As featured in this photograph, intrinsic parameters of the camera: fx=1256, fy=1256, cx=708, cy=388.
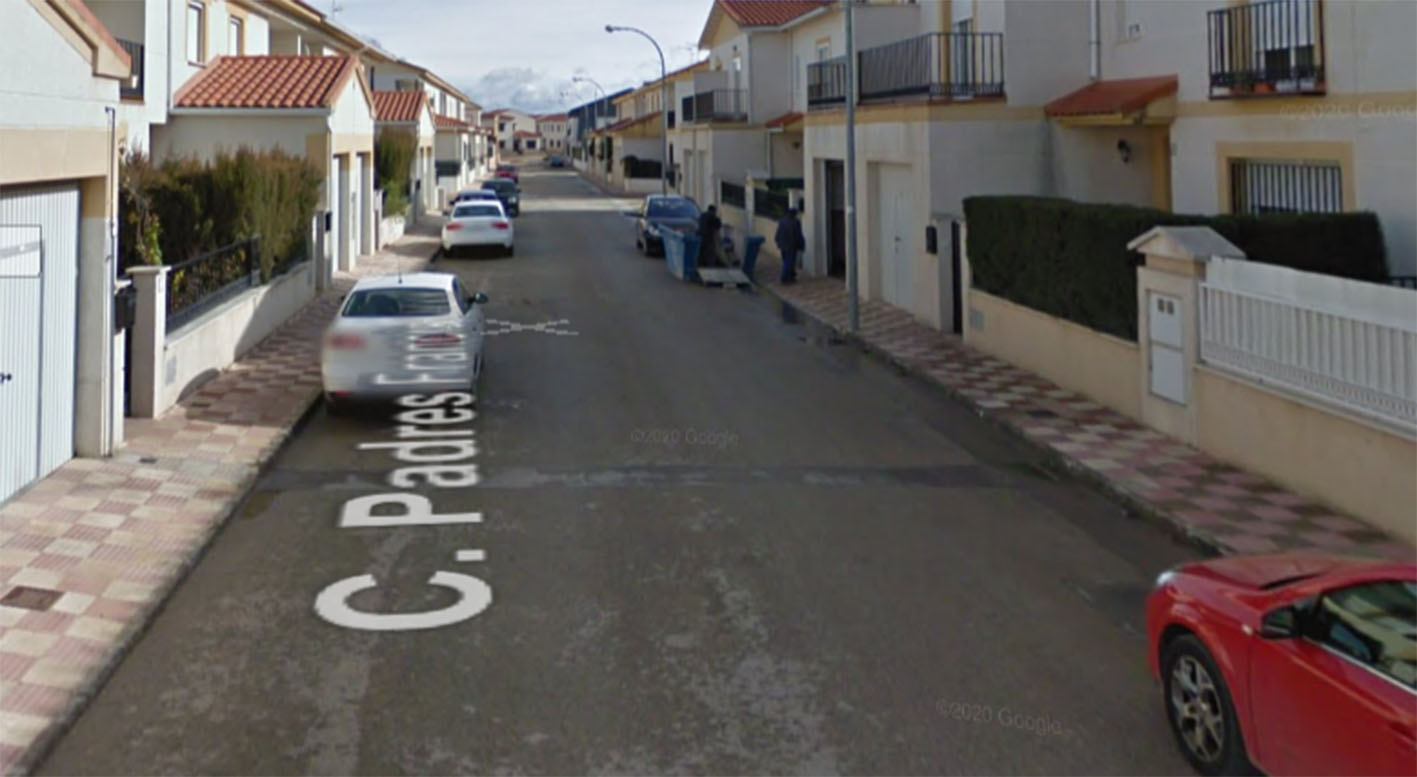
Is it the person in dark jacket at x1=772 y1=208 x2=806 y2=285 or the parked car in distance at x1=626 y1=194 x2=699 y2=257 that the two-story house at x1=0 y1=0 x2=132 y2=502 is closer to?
the person in dark jacket at x1=772 y1=208 x2=806 y2=285

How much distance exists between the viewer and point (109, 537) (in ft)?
28.8

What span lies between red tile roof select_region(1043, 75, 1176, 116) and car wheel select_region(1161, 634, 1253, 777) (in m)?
12.4

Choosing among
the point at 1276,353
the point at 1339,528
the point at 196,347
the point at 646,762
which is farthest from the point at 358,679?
the point at 196,347

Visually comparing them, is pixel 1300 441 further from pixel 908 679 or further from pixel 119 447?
pixel 119 447

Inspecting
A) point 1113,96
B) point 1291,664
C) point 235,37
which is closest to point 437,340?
point 1291,664

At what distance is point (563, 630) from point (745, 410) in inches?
269

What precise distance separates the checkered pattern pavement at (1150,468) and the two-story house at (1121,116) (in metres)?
3.14

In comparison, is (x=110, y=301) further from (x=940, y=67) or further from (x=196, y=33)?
(x=196, y=33)

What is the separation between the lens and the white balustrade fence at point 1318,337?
8703 mm

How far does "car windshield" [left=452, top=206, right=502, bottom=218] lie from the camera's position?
33.7 meters

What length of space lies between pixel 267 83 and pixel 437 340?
1542cm

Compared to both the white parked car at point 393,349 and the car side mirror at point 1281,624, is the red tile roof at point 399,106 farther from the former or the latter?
the car side mirror at point 1281,624

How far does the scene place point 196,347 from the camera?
14242 millimetres

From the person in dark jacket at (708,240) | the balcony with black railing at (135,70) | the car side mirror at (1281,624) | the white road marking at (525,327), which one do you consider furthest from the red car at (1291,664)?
the person in dark jacket at (708,240)
